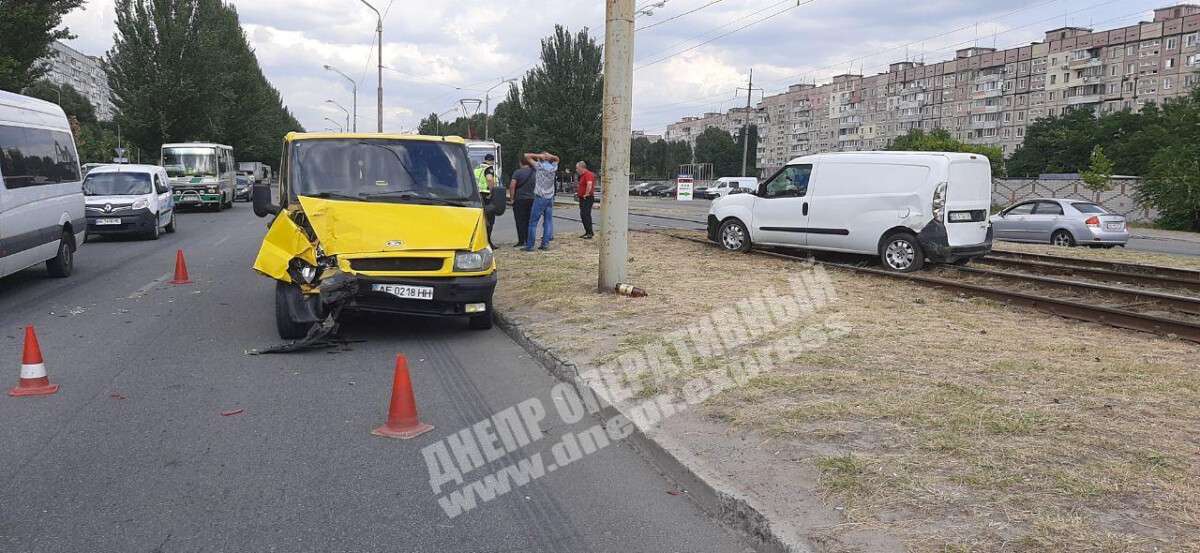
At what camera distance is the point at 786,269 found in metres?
13.2

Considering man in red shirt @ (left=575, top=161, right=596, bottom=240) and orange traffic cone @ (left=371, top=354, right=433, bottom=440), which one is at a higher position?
man in red shirt @ (left=575, top=161, right=596, bottom=240)

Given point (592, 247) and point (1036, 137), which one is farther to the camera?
point (1036, 137)

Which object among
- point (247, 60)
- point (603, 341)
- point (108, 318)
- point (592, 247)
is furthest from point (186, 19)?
point (603, 341)

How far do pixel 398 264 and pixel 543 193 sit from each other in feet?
26.7

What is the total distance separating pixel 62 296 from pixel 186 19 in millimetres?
39987

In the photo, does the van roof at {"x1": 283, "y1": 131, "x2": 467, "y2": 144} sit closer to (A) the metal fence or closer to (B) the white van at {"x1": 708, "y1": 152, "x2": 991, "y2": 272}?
(B) the white van at {"x1": 708, "y1": 152, "x2": 991, "y2": 272}

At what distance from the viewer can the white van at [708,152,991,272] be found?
12711 millimetres

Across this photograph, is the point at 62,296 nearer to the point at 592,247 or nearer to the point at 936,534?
the point at 592,247

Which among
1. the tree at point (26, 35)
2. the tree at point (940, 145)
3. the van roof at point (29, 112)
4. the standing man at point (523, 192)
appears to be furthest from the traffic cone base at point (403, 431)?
the tree at point (940, 145)

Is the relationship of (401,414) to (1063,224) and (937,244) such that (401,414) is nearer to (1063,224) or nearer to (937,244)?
(937,244)

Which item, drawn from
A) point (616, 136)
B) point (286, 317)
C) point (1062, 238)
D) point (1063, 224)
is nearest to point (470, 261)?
point (286, 317)

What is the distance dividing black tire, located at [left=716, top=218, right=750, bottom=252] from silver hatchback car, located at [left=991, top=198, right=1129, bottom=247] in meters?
7.76

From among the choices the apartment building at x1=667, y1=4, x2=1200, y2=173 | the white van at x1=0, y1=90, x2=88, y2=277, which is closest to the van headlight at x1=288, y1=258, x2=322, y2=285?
the white van at x1=0, y1=90, x2=88, y2=277

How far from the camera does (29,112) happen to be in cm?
1150
